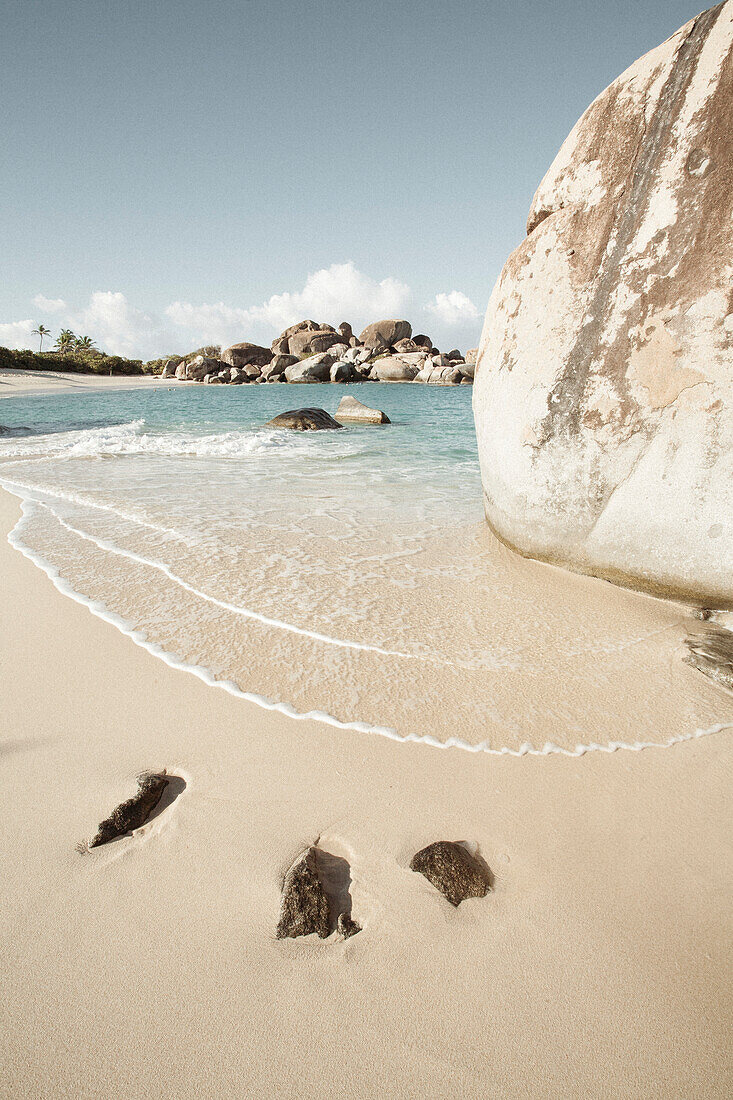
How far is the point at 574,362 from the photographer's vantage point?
2789 mm

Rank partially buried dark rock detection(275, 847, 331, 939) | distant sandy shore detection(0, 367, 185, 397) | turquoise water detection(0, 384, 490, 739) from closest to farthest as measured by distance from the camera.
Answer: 1. partially buried dark rock detection(275, 847, 331, 939)
2. turquoise water detection(0, 384, 490, 739)
3. distant sandy shore detection(0, 367, 185, 397)

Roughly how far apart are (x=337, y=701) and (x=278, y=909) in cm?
82

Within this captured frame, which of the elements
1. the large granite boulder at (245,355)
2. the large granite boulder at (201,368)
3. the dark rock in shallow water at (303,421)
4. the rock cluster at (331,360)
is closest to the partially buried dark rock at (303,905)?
the dark rock in shallow water at (303,421)

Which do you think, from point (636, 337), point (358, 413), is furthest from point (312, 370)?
point (636, 337)

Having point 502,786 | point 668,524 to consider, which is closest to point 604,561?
point 668,524

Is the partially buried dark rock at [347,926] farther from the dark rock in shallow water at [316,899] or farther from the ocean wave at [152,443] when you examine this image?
the ocean wave at [152,443]

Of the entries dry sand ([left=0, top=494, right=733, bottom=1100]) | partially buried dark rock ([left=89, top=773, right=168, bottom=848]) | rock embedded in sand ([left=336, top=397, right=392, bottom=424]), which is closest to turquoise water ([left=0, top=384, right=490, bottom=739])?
dry sand ([left=0, top=494, right=733, bottom=1100])

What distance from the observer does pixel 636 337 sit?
2574 mm

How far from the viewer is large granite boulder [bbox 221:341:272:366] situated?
52406 millimetres

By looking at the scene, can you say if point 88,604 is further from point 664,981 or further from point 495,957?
point 664,981

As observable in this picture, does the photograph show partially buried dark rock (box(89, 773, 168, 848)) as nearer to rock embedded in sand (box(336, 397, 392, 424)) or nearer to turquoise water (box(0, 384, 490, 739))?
turquoise water (box(0, 384, 490, 739))

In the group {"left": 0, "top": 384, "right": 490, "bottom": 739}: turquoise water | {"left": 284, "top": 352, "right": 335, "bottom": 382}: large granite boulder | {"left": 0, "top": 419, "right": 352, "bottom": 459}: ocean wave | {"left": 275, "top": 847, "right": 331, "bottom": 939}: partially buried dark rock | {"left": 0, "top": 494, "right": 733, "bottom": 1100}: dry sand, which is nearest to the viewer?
{"left": 0, "top": 494, "right": 733, "bottom": 1100}: dry sand

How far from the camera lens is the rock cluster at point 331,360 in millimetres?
42844

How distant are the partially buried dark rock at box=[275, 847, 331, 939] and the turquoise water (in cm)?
66
